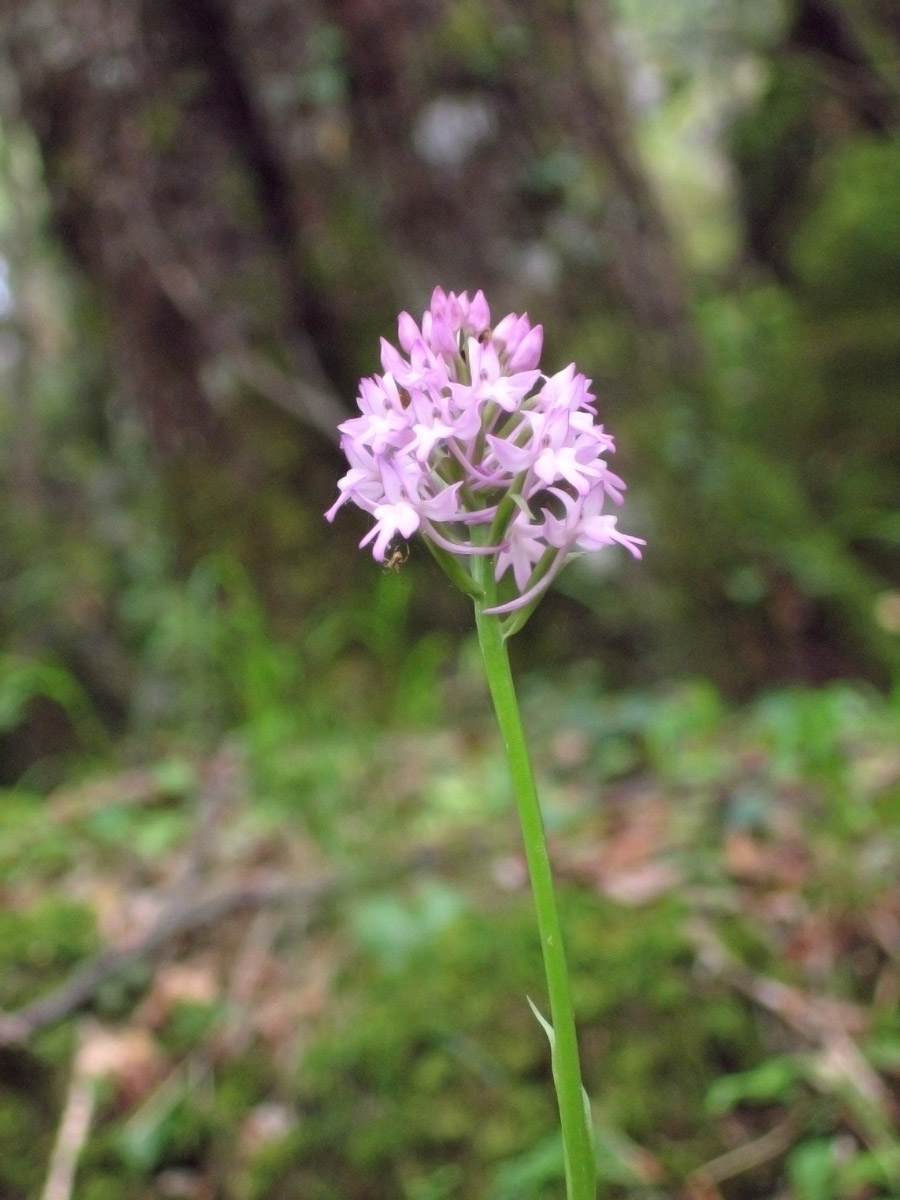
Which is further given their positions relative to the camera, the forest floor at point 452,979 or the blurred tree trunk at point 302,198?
the blurred tree trunk at point 302,198

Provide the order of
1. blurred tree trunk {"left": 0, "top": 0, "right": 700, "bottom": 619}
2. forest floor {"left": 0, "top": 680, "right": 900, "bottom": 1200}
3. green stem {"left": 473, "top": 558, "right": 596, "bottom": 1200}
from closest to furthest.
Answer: green stem {"left": 473, "top": 558, "right": 596, "bottom": 1200} < forest floor {"left": 0, "top": 680, "right": 900, "bottom": 1200} < blurred tree trunk {"left": 0, "top": 0, "right": 700, "bottom": 619}

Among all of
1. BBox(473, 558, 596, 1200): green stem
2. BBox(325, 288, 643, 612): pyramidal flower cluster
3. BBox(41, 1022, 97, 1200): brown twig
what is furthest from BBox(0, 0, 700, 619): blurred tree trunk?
BBox(473, 558, 596, 1200): green stem

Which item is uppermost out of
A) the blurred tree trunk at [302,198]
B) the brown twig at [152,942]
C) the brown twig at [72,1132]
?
the blurred tree trunk at [302,198]

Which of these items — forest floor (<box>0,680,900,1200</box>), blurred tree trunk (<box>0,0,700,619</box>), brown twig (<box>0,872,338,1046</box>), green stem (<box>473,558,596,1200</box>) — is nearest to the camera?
green stem (<box>473,558,596,1200</box>)

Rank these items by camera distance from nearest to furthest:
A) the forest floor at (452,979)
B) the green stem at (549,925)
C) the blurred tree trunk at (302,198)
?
1. the green stem at (549,925)
2. the forest floor at (452,979)
3. the blurred tree trunk at (302,198)

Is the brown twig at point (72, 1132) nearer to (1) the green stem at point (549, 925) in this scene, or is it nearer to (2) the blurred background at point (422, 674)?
(2) the blurred background at point (422, 674)

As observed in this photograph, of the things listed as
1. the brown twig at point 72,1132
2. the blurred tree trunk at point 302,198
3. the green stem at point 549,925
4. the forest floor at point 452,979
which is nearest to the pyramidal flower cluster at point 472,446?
the green stem at point 549,925

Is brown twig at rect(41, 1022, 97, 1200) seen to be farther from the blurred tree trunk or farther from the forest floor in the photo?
the blurred tree trunk
